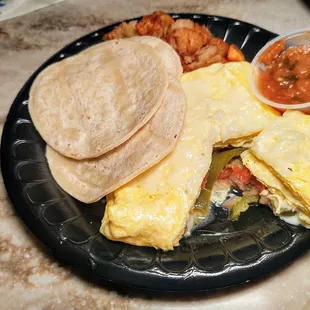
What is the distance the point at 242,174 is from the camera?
251 centimetres

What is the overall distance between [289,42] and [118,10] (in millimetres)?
2101

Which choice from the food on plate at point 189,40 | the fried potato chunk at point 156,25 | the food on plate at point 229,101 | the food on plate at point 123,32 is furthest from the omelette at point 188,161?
the food on plate at point 123,32

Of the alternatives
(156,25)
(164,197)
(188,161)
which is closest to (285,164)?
(188,161)

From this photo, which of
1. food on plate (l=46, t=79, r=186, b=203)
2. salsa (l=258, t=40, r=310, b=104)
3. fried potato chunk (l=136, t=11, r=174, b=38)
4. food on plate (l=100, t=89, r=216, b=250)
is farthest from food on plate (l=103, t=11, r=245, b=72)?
food on plate (l=100, t=89, r=216, b=250)

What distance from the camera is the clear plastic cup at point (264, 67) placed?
2385mm

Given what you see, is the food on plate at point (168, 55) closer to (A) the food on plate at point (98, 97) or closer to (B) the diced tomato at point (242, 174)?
(A) the food on plate at point (98, 97)

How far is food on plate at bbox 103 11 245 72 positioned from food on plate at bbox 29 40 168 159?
31 centimetres

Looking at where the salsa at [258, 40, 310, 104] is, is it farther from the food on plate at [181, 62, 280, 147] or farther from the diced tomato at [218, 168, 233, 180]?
the diced tomato at [218, 168, 233, 180]

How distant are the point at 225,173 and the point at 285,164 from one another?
0.45m

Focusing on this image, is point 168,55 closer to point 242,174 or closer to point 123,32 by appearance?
point 123,32

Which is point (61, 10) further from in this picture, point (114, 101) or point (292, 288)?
point (292, 288)

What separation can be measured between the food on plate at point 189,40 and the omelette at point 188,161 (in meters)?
0.21

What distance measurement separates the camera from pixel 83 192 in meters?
2.32

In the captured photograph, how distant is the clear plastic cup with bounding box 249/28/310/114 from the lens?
93.9 inches
